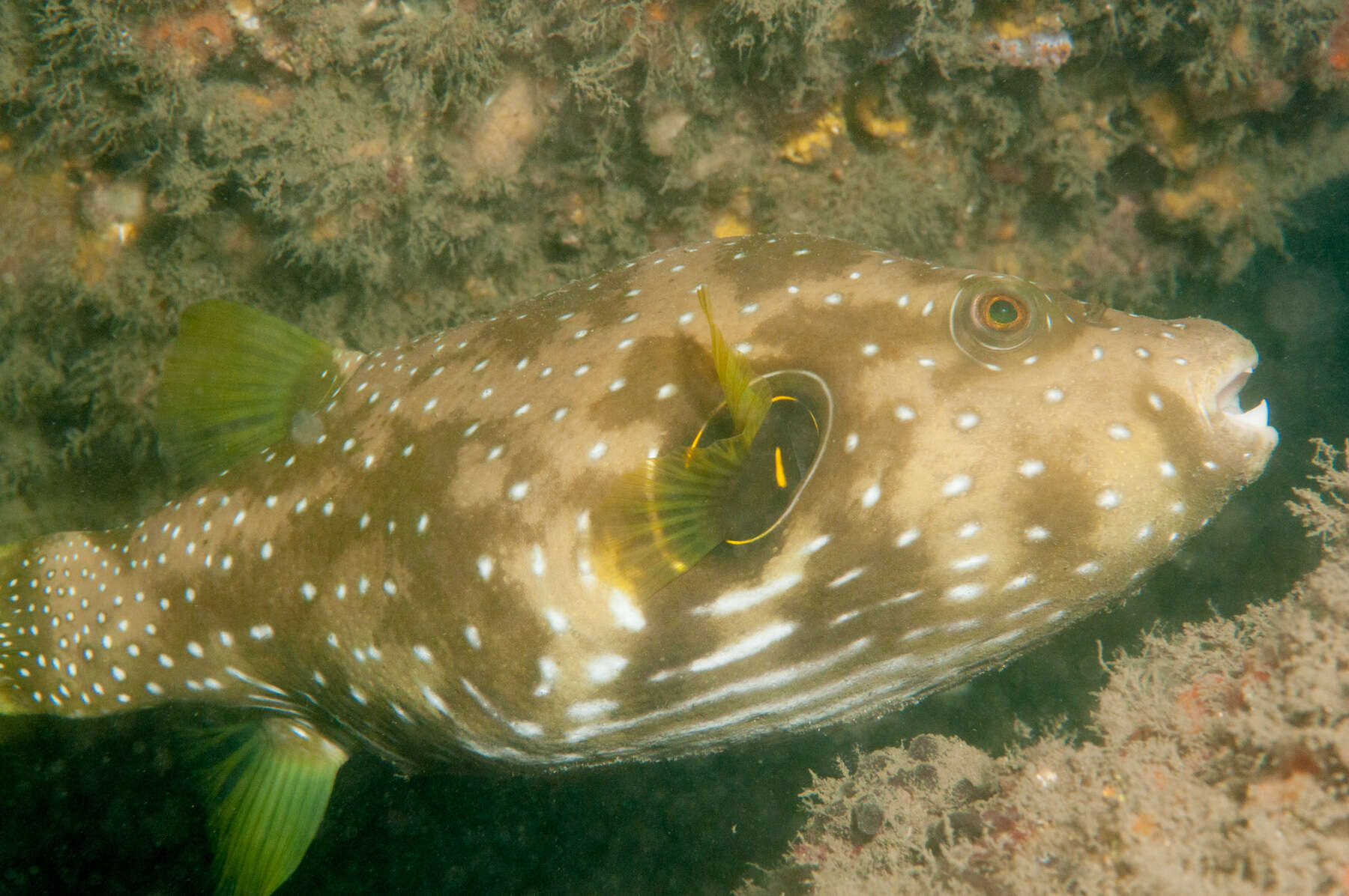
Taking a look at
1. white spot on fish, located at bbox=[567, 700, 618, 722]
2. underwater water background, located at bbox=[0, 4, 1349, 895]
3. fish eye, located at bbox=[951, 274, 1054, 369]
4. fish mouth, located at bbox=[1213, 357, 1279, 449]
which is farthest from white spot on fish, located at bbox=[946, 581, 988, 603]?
underwater water background, located at bbox=[0, 4, 1349, 895]

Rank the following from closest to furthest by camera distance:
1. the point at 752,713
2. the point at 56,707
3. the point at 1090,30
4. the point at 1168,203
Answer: the point at 752,713, the point at 56,707, the point at 1090,30, the point at 1168,203

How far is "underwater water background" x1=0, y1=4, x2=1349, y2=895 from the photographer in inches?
200

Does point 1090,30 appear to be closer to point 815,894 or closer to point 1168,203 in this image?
point 1168,203

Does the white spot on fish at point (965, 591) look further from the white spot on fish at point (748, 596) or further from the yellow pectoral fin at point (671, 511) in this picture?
the yellow pectoral fin at point (671, 511)

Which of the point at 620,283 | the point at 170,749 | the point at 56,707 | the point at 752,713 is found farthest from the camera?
the point at 170,749

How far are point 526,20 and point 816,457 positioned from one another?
274 centimetres

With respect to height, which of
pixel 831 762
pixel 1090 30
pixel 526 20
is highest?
pixel 526 20

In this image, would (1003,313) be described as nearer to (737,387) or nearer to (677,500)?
(737,387)

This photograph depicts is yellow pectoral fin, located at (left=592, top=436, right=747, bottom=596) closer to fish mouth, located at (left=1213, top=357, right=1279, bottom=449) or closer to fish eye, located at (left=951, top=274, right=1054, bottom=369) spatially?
fish eye, located at (left=951, top=274, right=1054, bottom=369)

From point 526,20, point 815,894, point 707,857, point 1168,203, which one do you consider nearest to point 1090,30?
point 1168,203

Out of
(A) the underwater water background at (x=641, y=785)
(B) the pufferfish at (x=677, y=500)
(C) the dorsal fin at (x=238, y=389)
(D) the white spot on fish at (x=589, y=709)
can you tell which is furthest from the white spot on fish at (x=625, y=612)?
(A) the underwater water background at (x=641, y=785)

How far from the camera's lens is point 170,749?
521 cm

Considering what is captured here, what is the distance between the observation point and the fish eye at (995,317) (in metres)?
2.26

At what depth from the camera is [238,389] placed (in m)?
3.42
